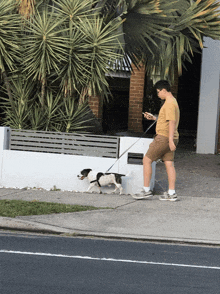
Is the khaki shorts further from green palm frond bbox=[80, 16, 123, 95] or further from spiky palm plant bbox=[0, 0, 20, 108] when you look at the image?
spiky palm plant bbox=[0, 0, 20, 108]

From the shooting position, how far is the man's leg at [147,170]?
9.63 metres

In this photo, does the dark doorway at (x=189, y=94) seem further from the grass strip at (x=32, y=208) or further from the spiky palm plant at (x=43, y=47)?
the grass strip at (x=32, y=208)

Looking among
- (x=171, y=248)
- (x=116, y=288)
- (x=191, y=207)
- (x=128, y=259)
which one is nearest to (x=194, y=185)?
(x=191, y=207)

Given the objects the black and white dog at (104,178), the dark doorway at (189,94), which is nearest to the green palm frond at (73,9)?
the black and white dog at (104,178)

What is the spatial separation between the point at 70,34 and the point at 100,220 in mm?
4314

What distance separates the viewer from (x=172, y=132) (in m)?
9.38

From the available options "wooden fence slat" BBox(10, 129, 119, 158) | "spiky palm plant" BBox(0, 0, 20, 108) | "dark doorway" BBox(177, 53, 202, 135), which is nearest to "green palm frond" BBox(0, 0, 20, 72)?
"spiky palm plant" BBox(0, 0, 20, 108)

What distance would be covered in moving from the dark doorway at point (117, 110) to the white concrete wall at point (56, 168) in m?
7.34

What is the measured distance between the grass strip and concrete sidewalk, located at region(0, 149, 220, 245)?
0.69ft

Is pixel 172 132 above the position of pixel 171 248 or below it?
above

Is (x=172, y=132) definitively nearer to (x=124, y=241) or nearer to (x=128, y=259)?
(x=124, y=241)

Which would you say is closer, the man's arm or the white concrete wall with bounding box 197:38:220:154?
the man's arm

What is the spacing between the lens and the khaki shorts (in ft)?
31.2

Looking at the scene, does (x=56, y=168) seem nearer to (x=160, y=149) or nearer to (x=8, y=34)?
(x=160, y=149)
